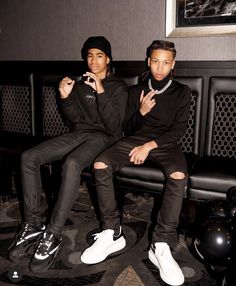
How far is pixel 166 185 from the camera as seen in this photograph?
212 centimetres

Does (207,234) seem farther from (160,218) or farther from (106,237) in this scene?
(106,237)

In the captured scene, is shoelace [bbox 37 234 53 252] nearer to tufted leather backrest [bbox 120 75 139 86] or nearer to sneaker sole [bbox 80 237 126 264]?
sneaker sole [bbox 80 237 126 264]

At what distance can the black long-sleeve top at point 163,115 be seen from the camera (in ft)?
8.01

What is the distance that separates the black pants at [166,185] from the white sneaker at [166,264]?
0.05 m

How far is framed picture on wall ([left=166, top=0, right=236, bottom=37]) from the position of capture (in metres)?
2.76

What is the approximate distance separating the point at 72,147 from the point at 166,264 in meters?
1.12

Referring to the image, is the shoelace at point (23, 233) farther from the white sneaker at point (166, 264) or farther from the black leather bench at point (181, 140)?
the white sneaker at point (166, 264)

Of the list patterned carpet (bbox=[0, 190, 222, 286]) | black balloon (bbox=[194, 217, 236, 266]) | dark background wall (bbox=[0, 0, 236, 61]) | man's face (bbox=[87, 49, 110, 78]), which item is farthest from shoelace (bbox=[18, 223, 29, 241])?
dark background wall (bbox=[0, 0, 236, 61])

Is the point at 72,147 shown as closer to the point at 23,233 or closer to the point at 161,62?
the point at 23,233

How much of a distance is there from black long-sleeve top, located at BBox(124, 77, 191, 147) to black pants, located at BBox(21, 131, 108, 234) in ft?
1.07

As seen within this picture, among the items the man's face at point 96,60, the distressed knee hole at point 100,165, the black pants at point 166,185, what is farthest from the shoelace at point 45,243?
the man's face at point 96,60

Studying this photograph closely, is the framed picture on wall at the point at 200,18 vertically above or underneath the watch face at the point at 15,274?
above

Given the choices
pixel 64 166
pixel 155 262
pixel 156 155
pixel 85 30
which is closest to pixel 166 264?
pixel 155 262

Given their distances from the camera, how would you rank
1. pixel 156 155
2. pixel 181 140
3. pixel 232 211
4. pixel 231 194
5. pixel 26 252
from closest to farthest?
pixel 232 211
pixel 231 194
pixel 26 252
pixel 156 155
pixel 181 140
